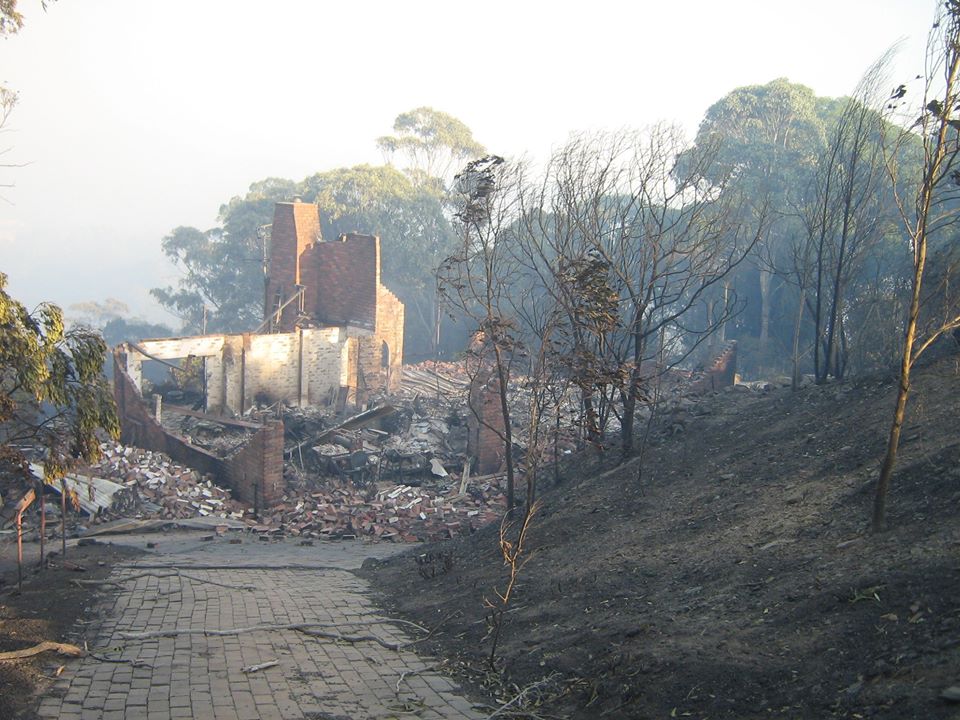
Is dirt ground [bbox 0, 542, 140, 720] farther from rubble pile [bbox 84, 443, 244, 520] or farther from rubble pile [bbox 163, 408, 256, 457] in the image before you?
rubble pile [bbox 163, 408, 256, 457]

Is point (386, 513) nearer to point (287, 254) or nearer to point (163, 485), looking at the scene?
point (163, 485)

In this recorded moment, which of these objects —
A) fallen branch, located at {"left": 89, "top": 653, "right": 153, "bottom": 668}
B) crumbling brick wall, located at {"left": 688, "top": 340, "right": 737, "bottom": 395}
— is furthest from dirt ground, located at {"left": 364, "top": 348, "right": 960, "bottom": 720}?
crumbling brick wall, located at {"left": 688, "top": 340, "right": 737, "bottom": 395}

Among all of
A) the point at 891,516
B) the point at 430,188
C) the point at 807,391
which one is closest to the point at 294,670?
the point at 891,516

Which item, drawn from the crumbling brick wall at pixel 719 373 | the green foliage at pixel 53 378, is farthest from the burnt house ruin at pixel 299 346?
the green foliage at pixel 53 378

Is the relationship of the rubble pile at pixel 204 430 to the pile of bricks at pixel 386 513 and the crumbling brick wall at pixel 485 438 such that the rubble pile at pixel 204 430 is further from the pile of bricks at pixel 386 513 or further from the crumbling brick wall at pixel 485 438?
the crumbling brick wall at pixel 485 438

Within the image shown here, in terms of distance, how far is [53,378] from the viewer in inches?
300

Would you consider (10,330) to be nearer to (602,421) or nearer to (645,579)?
(645,579)

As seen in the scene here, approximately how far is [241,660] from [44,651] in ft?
5.29

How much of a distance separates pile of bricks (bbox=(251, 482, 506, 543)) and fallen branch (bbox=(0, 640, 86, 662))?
23.3ft

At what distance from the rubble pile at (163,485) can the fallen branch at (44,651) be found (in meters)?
8.68

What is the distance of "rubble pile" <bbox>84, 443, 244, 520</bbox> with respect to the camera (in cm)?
1611

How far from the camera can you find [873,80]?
46.2ft

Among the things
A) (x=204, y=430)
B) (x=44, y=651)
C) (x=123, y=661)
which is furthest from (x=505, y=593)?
(x=204, y=430)

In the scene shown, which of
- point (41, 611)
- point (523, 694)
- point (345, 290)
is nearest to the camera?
point (523, 694)
